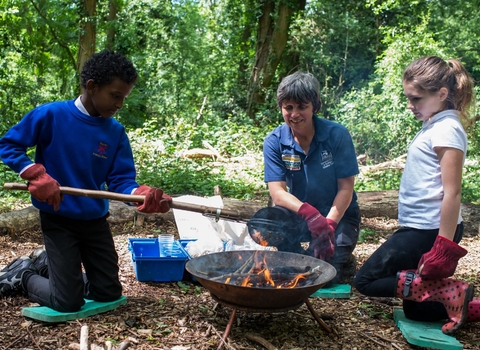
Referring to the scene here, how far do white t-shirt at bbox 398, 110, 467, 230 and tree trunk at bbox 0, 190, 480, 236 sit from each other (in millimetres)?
1777

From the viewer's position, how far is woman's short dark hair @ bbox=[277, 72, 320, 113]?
11.7ft

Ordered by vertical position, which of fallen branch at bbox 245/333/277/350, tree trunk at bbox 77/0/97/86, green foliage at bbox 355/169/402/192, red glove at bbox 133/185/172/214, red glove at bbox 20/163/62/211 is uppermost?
Answer: tree trunk at bbox 77/0/97/86

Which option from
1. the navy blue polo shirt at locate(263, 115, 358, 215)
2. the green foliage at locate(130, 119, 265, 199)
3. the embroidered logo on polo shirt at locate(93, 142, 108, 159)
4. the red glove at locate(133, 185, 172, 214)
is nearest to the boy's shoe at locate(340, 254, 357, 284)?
the navy blue polo shirt at locate(263, 115, 358, 215)

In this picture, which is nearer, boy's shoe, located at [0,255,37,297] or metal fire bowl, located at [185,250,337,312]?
metal fire bowl, located at [185,250,337,312]

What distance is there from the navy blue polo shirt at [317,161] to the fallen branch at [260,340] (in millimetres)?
1361

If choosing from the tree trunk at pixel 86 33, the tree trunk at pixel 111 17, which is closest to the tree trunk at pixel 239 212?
the tree trunk at pixel 86 33

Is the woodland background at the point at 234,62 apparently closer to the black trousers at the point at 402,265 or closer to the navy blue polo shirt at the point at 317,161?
the navy blue polo shirt at the point at 317,161

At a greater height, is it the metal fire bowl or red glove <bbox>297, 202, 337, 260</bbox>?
red glove <bbox>297, 202, 337, 260</bbox>

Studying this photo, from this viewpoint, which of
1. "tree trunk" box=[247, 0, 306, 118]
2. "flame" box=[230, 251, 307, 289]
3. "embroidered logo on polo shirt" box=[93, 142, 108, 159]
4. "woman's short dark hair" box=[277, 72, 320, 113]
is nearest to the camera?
Result: "flame" box=[230, 251, 307, 289]

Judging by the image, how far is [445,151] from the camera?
2967mm

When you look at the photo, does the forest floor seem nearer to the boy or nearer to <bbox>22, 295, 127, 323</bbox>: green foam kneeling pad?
<bbox>22, 295, 127, 323</bbox>: green foam kneeling pad

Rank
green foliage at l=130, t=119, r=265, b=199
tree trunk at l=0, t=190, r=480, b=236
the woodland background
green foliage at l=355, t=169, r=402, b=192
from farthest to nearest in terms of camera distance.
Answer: the woodland background, green foliage at l=355, t=169, r=402, b=192, green foliage at l=130, t=119, r=265, b=199, tree trunk at l=0, t=190, r=480, b=236

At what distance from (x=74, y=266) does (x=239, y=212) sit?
3.01 m

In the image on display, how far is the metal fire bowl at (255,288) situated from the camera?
8.93 feet
